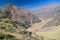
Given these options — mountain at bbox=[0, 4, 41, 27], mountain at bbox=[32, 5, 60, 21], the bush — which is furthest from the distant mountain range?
mountain at bbox=[32, 5, 60, 21]

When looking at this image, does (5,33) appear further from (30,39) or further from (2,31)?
(30,39)

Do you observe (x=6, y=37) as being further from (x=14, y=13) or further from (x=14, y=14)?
(x=14, y=13)

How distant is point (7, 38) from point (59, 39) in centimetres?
912

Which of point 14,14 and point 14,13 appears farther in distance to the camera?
point 14,13

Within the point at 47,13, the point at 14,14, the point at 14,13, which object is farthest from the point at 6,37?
the point at 47,13

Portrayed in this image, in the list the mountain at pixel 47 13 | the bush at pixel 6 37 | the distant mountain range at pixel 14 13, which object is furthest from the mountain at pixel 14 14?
the mountain at pixel 47 13

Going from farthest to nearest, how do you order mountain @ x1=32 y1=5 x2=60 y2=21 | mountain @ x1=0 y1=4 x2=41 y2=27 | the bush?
mountain @ x1=32 y1=5 x2=60 y2=21 → mountain @ x1=0 y1=4 x2=41 y2=27 → the bush

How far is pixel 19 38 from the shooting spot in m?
10.1

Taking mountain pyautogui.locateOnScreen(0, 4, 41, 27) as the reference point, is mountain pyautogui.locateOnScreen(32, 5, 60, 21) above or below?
below

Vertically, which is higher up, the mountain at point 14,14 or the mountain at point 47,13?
the mountain at point 14,14

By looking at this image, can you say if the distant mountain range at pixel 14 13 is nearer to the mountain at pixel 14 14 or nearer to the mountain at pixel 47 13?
the mountain at pixel 14 14

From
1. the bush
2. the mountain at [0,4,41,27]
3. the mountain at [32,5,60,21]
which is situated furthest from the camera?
the mountain at [32,5,60,21]

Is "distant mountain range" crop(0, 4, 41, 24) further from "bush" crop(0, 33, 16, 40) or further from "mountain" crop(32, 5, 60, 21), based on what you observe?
"mountain" crop(32, 5, 60, 21)

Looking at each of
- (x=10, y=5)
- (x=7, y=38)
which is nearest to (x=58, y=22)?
(x=10, y=5)
